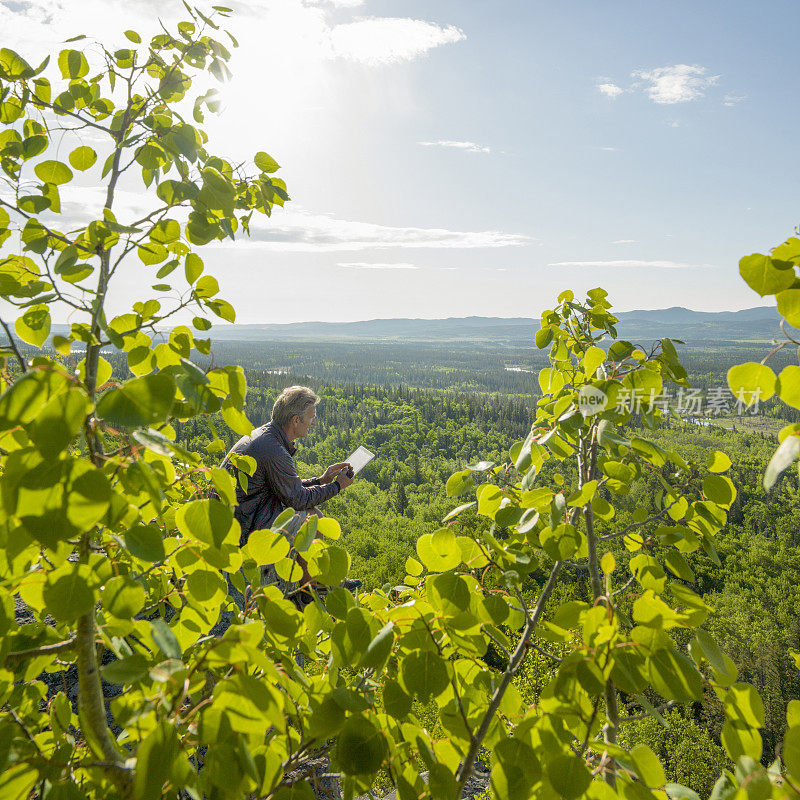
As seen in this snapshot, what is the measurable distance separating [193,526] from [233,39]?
1430 mm

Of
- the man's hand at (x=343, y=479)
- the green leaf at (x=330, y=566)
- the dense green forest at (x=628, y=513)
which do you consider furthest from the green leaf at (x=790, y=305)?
the man's hand at (x=343, y=479)

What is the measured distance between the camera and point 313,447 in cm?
8394

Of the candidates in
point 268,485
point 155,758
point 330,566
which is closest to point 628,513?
point 268,485

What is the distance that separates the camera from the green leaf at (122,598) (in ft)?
3.69

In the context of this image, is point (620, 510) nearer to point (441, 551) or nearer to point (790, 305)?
point (441, 551)

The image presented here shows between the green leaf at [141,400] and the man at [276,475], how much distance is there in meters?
3.05

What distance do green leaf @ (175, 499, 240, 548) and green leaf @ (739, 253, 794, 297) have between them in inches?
46.4

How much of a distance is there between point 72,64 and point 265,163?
56 centimetres

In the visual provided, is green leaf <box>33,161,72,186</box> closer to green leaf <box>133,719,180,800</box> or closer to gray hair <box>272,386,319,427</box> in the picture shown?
green leaf <box>133,719,180,800</box>

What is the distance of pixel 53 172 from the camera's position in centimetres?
133

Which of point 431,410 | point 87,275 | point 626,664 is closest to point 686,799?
point 626,664

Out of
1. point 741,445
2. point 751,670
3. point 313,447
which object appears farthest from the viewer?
point 741,445

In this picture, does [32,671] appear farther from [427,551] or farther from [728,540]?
[728,540]

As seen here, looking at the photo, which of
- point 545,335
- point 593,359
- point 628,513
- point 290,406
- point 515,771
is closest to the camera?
point 515,771
